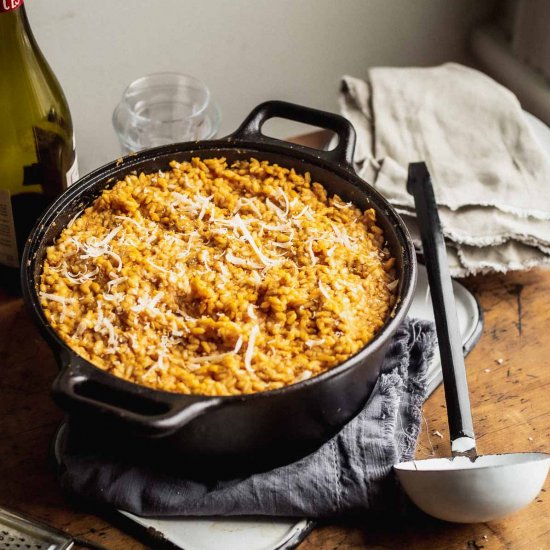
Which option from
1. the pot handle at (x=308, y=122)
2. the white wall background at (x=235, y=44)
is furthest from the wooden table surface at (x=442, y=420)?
the white wall background at (x=235, y=44)

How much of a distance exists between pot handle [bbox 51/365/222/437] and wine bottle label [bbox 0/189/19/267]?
1.57 ft

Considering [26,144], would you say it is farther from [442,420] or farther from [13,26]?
[442,420]

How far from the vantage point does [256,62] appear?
1.69 m

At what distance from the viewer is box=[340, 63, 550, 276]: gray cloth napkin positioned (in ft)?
4.35

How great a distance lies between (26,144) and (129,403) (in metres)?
0.60

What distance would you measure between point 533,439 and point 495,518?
0.18 meters

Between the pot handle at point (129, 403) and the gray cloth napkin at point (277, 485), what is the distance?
16cm

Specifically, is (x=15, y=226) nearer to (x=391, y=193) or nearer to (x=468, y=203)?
(x=391, y=193)

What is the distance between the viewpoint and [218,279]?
41.3 inches

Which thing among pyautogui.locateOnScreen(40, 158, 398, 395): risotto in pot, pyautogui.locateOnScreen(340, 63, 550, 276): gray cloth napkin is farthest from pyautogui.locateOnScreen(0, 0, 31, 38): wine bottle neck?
pyautogui.locateOnScreen(340, 63, 550, 276): gray cloth napkin

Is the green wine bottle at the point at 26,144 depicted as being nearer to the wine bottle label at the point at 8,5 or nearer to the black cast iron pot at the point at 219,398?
the wine bottle label at the point at 8,5

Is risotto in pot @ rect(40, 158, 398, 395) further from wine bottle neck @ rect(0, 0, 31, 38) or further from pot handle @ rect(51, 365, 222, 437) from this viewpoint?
wine bottle neck @ rect(0, 0, 31, 38)

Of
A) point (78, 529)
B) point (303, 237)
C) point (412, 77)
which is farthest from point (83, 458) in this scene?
point (412, 77)

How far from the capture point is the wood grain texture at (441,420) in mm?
1017
